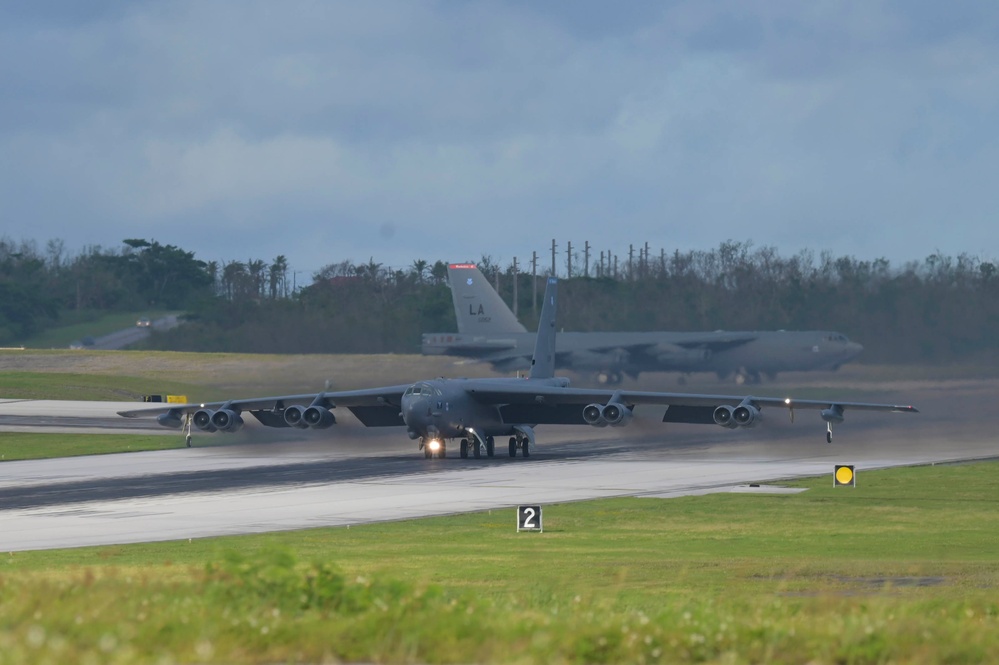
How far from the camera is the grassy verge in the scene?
888cm

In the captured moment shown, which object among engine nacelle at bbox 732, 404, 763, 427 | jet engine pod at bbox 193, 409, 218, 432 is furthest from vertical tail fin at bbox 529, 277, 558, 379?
jet engine pod at bbox 193, 409, 218, 432

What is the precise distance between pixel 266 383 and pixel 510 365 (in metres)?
13.1

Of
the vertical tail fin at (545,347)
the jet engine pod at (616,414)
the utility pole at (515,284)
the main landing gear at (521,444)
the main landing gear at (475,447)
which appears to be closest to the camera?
the jet engine pod at (616,414)

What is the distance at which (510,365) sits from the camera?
7125cm

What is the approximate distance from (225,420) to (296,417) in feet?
8.43

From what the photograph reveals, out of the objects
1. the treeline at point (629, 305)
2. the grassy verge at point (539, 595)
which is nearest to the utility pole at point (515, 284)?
the treeline at point (629, 305)

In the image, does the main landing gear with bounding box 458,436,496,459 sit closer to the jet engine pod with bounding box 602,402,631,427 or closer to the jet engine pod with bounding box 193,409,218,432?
the jet engine pod with bounding box 602,402,631,427

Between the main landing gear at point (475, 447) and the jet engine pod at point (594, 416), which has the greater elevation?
the jet engine pod at point (594, 416)

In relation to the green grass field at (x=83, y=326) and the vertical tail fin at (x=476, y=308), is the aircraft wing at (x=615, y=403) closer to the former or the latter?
A: the vertical tail fin at (x=476, y=308)

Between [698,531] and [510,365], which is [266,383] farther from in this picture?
[698,531]

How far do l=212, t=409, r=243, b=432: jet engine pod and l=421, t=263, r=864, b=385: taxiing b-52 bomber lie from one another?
26.4 m

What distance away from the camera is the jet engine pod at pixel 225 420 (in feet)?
146

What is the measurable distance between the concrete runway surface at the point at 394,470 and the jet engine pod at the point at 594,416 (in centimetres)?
119

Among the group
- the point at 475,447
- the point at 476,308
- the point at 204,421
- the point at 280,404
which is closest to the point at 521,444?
the point at 475,447
